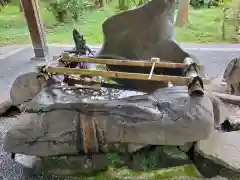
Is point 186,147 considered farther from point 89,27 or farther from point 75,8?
point 75,8

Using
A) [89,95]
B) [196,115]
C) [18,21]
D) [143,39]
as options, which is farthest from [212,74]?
[18,21]

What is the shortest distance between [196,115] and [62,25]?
3004mm

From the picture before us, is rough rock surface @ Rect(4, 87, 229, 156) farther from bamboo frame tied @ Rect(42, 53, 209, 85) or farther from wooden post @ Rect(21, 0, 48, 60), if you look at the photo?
wooden post @ Rect(21, 0, 48, 60)

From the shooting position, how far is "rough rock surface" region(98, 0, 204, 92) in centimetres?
222

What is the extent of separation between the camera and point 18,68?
12.5 ft

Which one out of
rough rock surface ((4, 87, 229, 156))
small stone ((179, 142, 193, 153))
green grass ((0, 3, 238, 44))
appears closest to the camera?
rough rock surface ((4, 87, 229, 156))

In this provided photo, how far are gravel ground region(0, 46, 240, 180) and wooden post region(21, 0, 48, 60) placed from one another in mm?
137

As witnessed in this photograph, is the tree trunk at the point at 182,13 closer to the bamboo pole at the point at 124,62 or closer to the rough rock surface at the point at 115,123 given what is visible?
the bamboo pole at the point at 124,62

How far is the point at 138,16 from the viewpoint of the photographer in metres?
2.34

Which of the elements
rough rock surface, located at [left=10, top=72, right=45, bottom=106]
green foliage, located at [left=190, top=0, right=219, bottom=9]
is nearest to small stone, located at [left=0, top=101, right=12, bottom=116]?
rough rock surface, located at [left=10, top=72, right=45, bottom=106]

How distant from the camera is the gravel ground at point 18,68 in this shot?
6.27 ft

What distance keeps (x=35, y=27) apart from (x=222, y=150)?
3.21 m

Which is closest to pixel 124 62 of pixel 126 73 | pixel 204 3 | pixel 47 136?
pixel 126 73

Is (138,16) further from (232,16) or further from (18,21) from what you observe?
(18,21)
